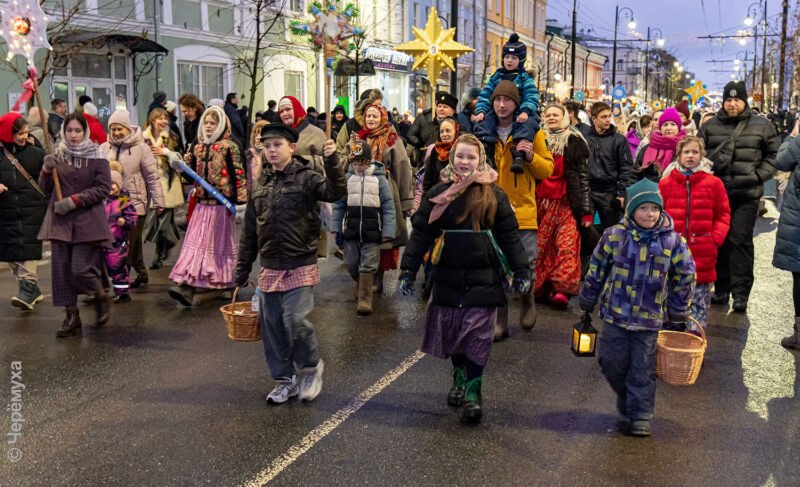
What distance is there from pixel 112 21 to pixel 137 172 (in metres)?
14.4

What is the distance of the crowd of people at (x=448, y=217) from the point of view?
5473 millimetres

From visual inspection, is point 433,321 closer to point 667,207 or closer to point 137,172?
point 667,207

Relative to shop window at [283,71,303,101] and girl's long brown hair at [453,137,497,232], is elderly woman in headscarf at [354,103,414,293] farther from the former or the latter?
shop window at [283,71,303,101]

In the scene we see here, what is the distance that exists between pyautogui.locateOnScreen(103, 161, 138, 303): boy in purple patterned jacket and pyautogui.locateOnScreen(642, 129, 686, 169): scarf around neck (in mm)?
5476

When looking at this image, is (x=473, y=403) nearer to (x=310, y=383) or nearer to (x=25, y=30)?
(x=310, y=383)

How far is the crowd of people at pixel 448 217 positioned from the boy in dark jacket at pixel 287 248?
0.04 feet

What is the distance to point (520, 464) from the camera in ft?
15.9

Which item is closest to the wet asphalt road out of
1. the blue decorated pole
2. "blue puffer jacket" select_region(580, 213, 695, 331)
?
"blue puffer jacket" select_region(580, 213, 695, 331)

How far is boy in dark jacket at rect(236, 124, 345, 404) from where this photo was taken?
226 inches

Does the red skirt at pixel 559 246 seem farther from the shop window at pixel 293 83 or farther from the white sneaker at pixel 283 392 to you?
the shop window at pixel 293 83

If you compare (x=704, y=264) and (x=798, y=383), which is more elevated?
(x=704, y=264)

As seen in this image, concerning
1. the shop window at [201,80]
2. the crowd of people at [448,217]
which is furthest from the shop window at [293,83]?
the crowd of people at [448,217]

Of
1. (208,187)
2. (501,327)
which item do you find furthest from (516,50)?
(208,187)

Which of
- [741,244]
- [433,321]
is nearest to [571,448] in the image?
[433,321]
